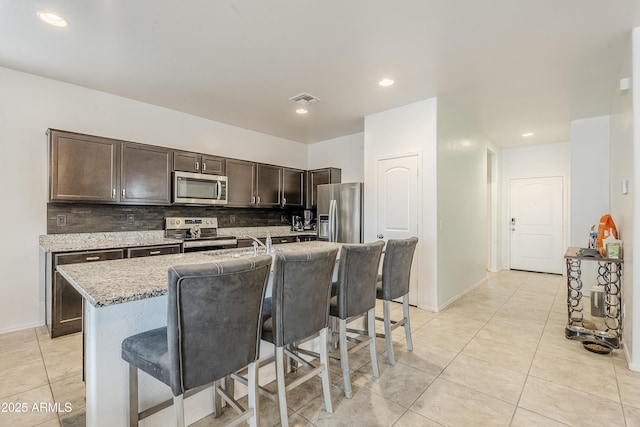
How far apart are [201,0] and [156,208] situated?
2840 mm

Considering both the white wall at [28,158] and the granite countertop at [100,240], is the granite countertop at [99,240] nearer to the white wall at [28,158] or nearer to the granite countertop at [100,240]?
the granite countertop at [100,240]

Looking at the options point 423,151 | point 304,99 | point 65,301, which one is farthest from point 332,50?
point 65,301

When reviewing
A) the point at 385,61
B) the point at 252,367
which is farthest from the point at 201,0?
the point at 252,367

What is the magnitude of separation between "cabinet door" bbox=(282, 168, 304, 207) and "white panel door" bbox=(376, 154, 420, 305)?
178 cm

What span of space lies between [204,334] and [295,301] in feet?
1.79

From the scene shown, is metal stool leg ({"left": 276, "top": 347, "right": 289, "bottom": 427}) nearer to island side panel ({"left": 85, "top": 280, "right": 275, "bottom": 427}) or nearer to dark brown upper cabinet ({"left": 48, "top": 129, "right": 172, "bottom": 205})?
island side panel ({"left": 85, "top": 280, "right": 275, "bottom": 427})

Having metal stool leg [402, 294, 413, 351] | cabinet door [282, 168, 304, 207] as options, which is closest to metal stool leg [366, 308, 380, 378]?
metal stool leg [402, 294, 413, 351]

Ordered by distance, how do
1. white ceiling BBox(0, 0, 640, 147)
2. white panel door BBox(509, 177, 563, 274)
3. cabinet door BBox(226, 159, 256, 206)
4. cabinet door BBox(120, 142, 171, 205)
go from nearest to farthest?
white ceiling BBox(0, 0, 640, 147)
cabinet door BBox(120, 142, 171, 205)
cabinet door BBox(226, 159, 256, 206)
white panel door BBox(509, 177, 563, 274)

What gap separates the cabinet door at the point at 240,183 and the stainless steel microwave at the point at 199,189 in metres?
0.16

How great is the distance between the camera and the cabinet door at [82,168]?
3107 mm

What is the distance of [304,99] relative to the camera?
3.79 m

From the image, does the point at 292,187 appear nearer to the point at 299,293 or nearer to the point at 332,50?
the point at 332,50

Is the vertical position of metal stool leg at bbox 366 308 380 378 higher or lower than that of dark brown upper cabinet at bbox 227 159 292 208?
lower

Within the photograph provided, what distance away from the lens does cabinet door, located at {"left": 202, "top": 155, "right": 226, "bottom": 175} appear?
14.0 ft
